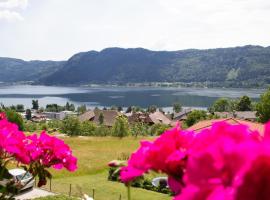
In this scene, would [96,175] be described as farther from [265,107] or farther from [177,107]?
[177,107]

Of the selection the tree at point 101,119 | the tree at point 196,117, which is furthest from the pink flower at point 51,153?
the tree at point 101,119

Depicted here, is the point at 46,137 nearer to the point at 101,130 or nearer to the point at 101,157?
the point at 101,157

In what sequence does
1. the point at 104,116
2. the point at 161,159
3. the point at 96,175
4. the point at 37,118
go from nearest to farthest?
1. the point at 161,159
2. the point at 96,175
3. the point at 104,116
4. the point at 37,118

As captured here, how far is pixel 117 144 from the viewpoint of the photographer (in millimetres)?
51562

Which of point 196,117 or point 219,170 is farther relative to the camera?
point 196,117

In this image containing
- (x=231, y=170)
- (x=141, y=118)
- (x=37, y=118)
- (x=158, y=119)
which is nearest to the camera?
(x=231, y=170)

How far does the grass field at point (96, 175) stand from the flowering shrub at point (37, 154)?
44.2ft

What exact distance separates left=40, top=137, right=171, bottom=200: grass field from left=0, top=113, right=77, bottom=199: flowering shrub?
44.2 feet

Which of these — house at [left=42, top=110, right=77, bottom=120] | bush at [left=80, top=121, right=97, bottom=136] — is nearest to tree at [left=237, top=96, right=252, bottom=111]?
bush at [left=80, top=121, right=97, bottom=136]

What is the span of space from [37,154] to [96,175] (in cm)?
3120

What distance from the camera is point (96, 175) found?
3288 centimetres

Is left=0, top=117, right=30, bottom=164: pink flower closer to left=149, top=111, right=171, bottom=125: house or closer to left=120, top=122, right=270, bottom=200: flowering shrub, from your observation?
left=120, top=122, right=270, bottom=200: flowering shrub

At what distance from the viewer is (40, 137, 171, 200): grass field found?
24391mm

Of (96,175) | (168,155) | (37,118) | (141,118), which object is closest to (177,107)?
(141,118)
